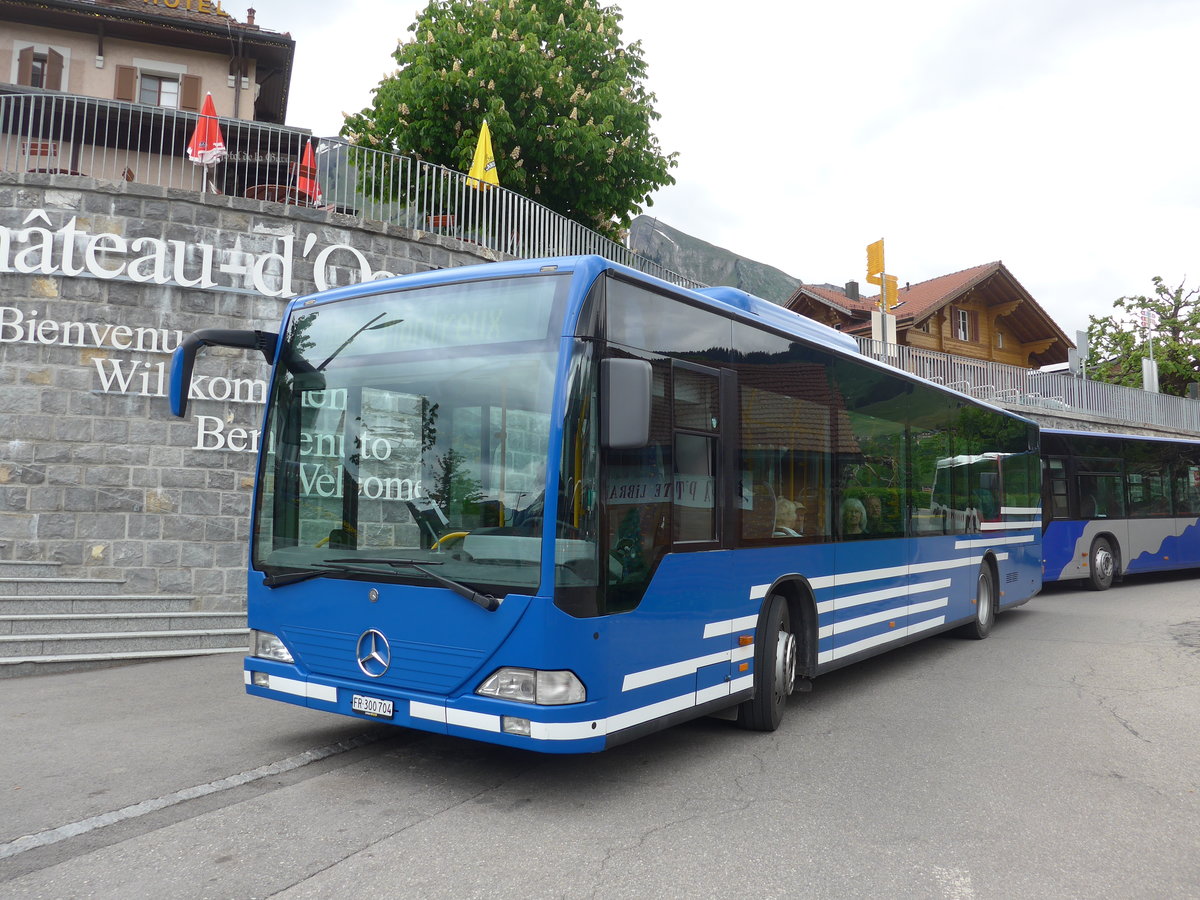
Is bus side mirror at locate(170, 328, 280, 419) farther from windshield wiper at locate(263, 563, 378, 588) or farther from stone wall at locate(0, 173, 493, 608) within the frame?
stone wall at locate(0, 173, 493, 608)

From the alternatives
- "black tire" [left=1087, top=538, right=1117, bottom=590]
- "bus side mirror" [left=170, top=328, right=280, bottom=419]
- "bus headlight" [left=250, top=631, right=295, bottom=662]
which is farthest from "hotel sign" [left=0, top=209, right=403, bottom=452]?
"black tire" [left=1087, top=538, right=1117, bottom=590]

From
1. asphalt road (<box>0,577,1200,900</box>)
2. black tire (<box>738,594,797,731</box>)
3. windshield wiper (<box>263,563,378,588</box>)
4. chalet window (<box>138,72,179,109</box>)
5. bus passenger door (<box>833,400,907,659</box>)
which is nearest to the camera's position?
asphalt road (<box>0,577,1200,900</box>)

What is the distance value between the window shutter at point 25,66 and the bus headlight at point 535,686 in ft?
88.9

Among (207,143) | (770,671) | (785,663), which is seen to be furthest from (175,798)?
(207,143)

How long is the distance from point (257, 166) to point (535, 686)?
1088 cm

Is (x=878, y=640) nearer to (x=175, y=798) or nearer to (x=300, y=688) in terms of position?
(x=300, y=688)

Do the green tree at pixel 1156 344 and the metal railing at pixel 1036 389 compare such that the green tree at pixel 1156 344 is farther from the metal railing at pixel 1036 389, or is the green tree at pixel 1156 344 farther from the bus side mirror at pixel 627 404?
the bus side mirror at pixel 627 404

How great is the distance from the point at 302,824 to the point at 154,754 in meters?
1.79

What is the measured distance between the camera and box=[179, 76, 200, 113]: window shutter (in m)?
26.5

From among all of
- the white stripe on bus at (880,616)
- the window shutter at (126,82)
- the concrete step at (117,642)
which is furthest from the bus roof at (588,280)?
the window shutter at (126,82)

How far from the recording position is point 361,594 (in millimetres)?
5113

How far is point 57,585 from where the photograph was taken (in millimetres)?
9758

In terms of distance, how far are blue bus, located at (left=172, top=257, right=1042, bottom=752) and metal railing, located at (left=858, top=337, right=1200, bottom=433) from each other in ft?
63.5

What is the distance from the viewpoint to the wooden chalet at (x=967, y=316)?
135 feet
